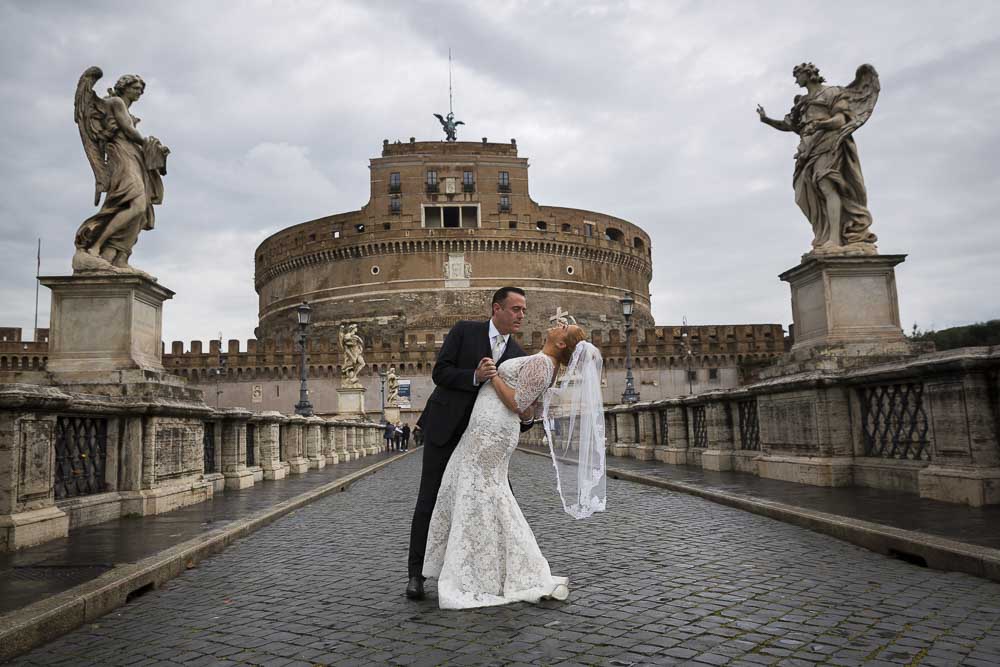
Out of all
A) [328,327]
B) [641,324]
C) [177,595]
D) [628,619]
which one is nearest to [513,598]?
[628,619]

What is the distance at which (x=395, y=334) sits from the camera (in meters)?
63.9

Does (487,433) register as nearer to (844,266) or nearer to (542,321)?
(844,266)

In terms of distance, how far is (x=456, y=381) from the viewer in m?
4.11

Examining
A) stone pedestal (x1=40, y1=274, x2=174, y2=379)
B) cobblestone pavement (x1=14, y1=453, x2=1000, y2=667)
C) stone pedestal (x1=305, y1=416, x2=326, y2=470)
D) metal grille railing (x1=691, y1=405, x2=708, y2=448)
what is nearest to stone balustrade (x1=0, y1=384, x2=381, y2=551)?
stone pedestal (x1=40, y1=274, x2=174, y2=379)

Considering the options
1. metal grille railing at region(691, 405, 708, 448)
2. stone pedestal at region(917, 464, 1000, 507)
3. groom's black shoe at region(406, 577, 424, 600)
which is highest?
metal grille railing at region(691, 405, 708, 448)

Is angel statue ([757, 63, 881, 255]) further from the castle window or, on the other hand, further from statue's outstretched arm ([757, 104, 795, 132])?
the castle window

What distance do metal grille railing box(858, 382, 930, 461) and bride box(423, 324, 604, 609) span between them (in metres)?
3.97

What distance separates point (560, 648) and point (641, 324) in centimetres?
6886

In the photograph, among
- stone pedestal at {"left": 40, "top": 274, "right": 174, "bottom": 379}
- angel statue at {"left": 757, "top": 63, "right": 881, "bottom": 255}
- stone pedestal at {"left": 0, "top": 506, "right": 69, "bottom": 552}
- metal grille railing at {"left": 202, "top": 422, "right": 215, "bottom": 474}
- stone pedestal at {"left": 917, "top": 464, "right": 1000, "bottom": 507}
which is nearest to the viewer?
stone pedestal at {"left": 0, "top": 506, "right": 69, "bottom": 552}

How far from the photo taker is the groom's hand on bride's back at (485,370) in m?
3.98

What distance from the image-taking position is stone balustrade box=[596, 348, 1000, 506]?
18.7 ft

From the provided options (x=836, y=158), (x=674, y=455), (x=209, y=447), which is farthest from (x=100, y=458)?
(x=674, y=455)

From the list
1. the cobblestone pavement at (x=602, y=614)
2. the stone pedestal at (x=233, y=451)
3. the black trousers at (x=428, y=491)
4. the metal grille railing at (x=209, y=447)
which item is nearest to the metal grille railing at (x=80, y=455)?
the cobblestone pavement at (x=602, y=614)

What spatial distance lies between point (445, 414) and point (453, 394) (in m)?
0.11
